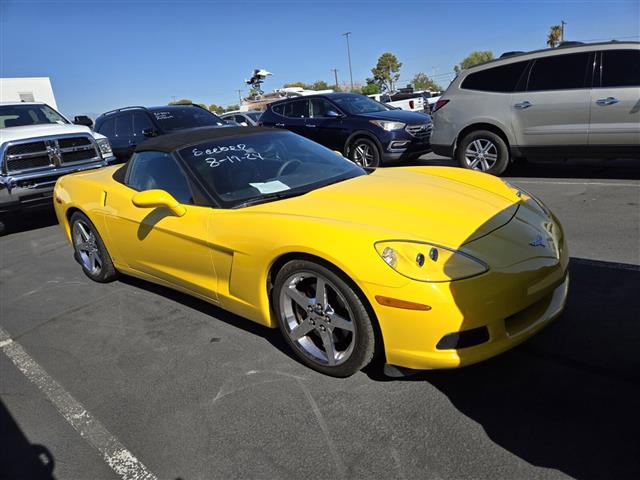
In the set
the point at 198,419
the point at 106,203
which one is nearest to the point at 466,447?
the point at 198,419

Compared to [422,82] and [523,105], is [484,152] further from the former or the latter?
[422,82]

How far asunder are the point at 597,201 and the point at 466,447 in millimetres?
4459

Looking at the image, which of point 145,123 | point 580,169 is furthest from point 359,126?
point 145,123

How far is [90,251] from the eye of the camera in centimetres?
466

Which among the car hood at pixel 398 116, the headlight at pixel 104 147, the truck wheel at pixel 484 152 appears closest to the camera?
the truck wheel at pixel 484 152

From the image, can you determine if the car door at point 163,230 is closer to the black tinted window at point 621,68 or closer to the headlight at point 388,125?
the headlight at point 388,125

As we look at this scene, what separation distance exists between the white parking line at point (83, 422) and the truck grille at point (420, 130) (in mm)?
7089

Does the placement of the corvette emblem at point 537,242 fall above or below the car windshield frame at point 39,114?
below

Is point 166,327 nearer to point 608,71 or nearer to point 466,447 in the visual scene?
point 466,447

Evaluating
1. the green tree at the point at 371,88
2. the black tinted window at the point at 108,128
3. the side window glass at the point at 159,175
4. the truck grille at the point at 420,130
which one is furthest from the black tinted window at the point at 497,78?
the green tree at the point at 371,88

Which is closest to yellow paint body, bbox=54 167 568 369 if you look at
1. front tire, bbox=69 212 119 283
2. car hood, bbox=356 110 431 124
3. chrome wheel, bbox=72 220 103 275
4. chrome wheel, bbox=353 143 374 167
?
front tire, bbox=69 212 119 283

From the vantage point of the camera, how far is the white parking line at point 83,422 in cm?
227

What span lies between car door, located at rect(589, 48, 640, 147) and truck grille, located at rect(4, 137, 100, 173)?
7376 mm

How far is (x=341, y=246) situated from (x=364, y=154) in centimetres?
680
